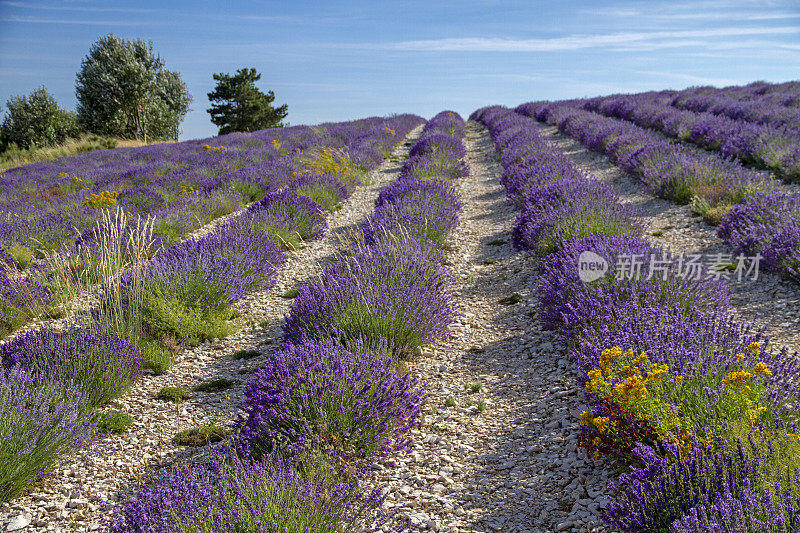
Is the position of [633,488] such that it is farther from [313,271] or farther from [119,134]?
[119,134]

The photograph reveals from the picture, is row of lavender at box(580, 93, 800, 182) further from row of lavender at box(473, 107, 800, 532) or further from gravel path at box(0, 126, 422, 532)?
gravel path at box(0, 126, 422, 532)

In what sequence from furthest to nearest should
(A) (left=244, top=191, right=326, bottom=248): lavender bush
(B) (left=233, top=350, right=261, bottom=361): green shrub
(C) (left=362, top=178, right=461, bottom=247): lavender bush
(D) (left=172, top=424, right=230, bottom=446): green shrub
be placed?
(A) (left=244, top=191, right=326, bottom=248): lavender bush → (C) (left=362, top=178, right=461, bottom=247): lavender bush → (B) (left=233, top=350, right=261, bottom=361): green shrub → (D) (left=172, top=424, right=230, bottom=446): green shrub

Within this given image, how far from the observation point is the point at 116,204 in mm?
9539

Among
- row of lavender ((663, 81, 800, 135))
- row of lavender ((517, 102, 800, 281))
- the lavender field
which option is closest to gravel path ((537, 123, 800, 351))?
the lavender field

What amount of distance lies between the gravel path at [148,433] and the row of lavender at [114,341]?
0.44 ft

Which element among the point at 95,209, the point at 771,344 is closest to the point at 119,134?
the point at 95,209

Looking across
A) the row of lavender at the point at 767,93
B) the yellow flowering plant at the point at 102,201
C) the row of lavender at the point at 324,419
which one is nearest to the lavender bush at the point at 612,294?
the row of lavender at the point at 324,419

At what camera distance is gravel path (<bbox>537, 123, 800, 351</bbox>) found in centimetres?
471

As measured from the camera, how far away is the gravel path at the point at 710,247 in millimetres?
4707

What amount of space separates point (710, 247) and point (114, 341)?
23.3ft

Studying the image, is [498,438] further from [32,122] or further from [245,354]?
[32,122]

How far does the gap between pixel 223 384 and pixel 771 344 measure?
4.68m

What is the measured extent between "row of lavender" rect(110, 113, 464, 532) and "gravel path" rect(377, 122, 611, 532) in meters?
0.22

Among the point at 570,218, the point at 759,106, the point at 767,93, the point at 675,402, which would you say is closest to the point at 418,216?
the point at 570,218
